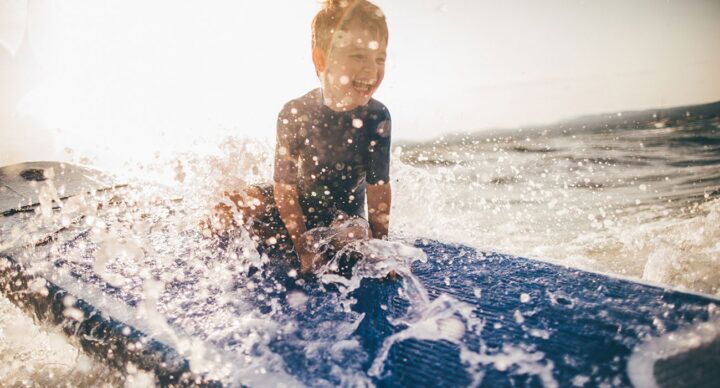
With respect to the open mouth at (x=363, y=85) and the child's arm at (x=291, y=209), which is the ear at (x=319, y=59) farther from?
the child's arm at (x=291, y=209)

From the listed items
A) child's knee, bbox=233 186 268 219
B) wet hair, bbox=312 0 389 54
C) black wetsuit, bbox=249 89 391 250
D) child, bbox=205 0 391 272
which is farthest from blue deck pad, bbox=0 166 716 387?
wet hair, bbox=312 0 389 54

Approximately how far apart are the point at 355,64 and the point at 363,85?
4.3 inches

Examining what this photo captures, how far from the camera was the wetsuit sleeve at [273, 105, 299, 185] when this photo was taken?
1864 millimetres

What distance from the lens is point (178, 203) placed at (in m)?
3.68

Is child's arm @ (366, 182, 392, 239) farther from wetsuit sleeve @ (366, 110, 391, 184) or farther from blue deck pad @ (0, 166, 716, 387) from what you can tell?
blue deck pad @ (0, 166, 716, 387)

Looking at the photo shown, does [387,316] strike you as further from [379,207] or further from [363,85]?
[363,85]

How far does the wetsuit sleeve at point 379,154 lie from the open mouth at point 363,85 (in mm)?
255

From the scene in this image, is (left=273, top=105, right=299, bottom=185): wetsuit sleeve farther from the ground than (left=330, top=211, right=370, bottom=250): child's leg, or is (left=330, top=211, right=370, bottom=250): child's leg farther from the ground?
(left=273, top=105, right=299, bottom=185): wetsuit sleeve

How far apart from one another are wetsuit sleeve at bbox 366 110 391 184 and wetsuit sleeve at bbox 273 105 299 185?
1.43ft

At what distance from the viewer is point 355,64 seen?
1610mm

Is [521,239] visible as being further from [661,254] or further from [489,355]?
[489,355]

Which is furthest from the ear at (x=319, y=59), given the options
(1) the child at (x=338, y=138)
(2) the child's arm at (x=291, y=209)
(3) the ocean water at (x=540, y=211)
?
(3) the ocean water at (x=540, y=211)

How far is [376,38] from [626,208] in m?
8.28

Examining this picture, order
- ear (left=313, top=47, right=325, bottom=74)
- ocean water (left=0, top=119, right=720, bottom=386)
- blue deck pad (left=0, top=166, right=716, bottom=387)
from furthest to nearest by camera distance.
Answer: ocean water (left=0, top=119, right=720, bottom=386) → ear (left=313, top=47, right=325, bottom=74) → blue deck pad (left=0, top=166, right=716, bottom=387)
